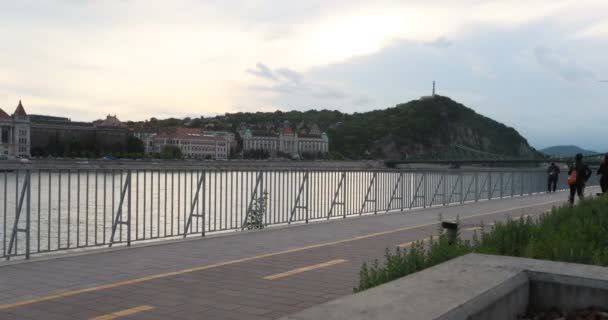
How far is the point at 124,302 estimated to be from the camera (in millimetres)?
6406

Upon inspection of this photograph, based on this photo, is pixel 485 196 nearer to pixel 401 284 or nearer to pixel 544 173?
pixel 544 173

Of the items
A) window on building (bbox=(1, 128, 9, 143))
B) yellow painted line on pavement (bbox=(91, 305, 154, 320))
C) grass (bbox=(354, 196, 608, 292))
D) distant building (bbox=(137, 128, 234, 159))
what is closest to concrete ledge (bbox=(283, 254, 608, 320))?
grass (bbox=(354, 196, 608, 292))

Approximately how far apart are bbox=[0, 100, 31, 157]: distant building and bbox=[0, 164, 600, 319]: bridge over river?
463 ft

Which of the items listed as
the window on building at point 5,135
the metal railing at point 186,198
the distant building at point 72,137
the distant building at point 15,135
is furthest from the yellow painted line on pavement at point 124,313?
the window on building at point 5,135

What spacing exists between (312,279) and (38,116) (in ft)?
610

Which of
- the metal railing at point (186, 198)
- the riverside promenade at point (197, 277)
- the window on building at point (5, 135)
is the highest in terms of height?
the window on building at point (5, 135)

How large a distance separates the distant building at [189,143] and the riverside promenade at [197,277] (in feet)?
585

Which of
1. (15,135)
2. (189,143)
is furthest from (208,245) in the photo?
(189,143)

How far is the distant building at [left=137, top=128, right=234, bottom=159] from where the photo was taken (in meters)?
190

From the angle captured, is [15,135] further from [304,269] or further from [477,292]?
[477,292]

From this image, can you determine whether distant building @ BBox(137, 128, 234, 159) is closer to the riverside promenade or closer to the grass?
the riverside promenade

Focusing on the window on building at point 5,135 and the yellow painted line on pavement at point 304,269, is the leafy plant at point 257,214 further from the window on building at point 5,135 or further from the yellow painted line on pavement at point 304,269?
the window on building at point 5,135

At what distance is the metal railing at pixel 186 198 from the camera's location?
9.91m

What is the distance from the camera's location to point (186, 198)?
12414 mm
